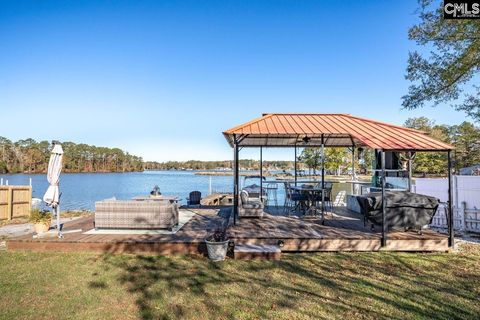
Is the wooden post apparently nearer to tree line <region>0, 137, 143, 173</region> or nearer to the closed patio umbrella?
the closed patio umbrella

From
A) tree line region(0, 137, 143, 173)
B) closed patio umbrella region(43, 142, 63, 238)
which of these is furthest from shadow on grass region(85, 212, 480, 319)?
tree line region(0, 137, 143, 173)

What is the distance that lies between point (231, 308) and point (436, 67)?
11.1 meters

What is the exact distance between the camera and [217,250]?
5539mm

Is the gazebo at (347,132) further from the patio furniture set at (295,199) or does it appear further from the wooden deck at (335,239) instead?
the patio furniture set at (295,199)

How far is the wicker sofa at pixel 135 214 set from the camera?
696 cm

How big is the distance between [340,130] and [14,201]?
12418 mm

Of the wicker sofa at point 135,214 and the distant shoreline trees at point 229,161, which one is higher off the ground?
Answer: the distant shoreline trees at point 229,161

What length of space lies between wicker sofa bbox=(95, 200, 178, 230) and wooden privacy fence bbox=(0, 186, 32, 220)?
6.44 meters

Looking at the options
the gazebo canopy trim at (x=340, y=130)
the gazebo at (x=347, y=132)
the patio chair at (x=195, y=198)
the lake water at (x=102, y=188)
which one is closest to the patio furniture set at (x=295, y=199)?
the gazebo at (x=347, y=132)

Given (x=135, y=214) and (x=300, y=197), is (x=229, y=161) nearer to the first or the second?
(x=300, y=197)

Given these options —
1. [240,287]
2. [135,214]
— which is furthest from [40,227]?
[240,287]

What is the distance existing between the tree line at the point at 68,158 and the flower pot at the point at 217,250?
64.5m

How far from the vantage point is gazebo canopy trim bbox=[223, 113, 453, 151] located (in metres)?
6.54

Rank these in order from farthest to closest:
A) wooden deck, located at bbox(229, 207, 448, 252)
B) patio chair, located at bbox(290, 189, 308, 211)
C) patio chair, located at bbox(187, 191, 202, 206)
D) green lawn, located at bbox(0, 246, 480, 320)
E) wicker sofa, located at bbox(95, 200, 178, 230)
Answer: patio chair, located at bbox(187, 191, 202, 206), patio chair, located at bbox(290, 189, 308, 211), wicker sofa, located at bbox(95, 200, 178, 230), wooden deck, located at bbox(229, 207, 448, 252), green lawn, located at bbox(0, 246, 480, 320)
